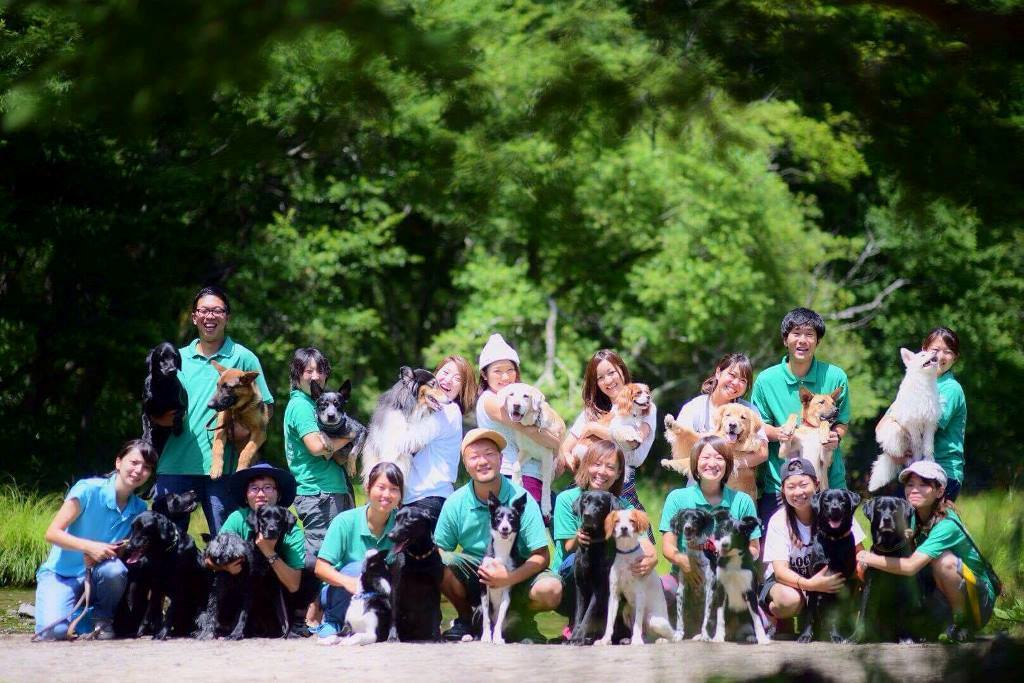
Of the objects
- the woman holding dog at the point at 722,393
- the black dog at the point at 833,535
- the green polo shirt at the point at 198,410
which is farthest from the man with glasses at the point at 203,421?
the black dog at the point at 833,535

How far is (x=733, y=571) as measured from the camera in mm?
6656

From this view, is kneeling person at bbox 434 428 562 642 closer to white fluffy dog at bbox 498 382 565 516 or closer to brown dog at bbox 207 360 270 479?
white fluffy dog at bbox 498 382 565 516

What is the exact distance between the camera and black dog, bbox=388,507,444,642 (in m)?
6.83

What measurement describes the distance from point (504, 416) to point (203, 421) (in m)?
1.91

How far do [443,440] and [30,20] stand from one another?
5.32 metres

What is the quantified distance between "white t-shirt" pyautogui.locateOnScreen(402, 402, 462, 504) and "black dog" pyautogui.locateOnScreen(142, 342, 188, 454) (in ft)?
5.02

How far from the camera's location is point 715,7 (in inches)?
127

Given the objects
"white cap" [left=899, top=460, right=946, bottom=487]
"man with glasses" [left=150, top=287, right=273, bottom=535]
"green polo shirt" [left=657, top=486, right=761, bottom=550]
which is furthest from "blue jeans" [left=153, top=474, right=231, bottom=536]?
"white cap" [left=899, top=460, right=946, bottom=487]

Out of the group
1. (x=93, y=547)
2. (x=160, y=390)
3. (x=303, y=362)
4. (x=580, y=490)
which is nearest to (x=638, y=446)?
(x=580, y=490)

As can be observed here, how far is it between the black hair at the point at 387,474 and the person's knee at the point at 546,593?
0.98 metres

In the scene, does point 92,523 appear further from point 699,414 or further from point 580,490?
point 699,414

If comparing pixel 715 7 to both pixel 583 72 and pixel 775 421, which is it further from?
pixel 775 421

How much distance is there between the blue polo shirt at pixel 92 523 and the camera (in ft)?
23.7

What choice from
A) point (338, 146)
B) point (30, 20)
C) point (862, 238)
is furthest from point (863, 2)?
point (862, 238)
